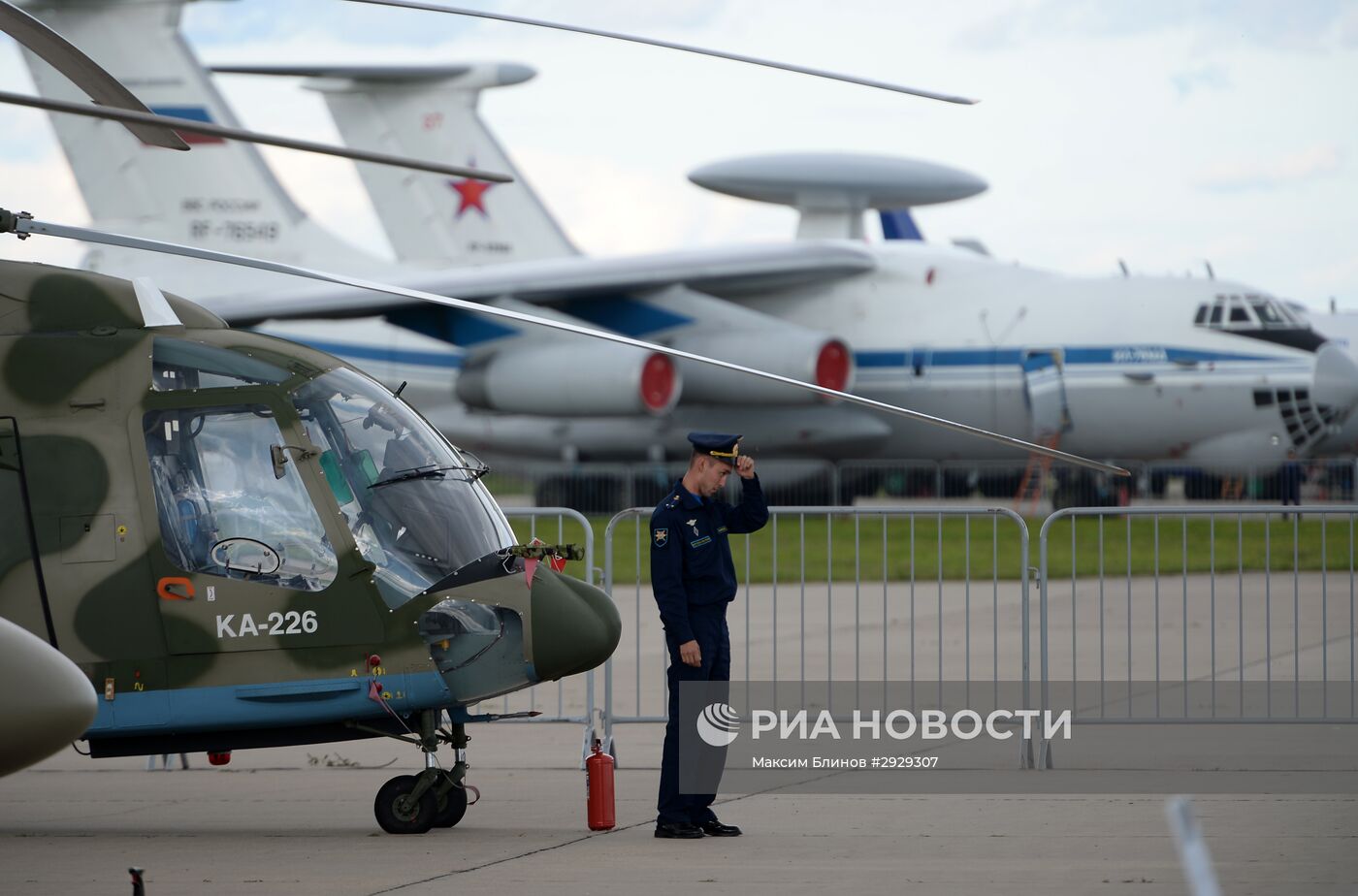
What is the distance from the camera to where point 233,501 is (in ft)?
21.1

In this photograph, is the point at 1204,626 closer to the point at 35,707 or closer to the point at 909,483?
the point at 35,707

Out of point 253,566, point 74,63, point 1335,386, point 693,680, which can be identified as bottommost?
point 693,680

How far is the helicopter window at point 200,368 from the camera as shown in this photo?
21.6 ft

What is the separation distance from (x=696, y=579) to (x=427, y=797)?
1.29 metres

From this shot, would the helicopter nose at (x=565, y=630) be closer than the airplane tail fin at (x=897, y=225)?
Yes

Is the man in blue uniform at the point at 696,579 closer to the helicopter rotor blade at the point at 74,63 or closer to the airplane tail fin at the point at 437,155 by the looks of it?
the helicopter rotor blade at the point at 74,63

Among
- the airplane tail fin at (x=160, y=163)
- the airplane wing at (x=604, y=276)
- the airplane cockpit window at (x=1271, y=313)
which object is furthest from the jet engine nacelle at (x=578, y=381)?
the airplane cockpit window at (x=1271, y=313)

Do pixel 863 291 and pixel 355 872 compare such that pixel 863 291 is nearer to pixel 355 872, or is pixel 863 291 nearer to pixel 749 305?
pixel 749 305

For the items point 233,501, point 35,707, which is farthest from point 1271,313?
point 35,707

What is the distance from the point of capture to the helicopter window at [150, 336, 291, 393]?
6.58 meters

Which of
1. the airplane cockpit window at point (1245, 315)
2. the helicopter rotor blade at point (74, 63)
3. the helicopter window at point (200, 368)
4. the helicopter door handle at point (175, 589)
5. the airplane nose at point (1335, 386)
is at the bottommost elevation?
the helicopter door handle at point (175, 589)

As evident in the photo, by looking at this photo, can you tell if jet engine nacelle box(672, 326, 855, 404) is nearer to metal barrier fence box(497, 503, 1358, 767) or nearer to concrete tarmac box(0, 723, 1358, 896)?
metal barrier fence box(497, 503, 1358, 767)

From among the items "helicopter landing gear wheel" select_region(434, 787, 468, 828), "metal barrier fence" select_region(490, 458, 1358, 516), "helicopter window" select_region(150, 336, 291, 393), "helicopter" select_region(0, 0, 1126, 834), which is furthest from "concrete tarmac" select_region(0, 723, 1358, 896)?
"metal barrier fence" select_region(490, 458, 1358, 516)

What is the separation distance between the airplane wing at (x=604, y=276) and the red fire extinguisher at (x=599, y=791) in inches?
684
